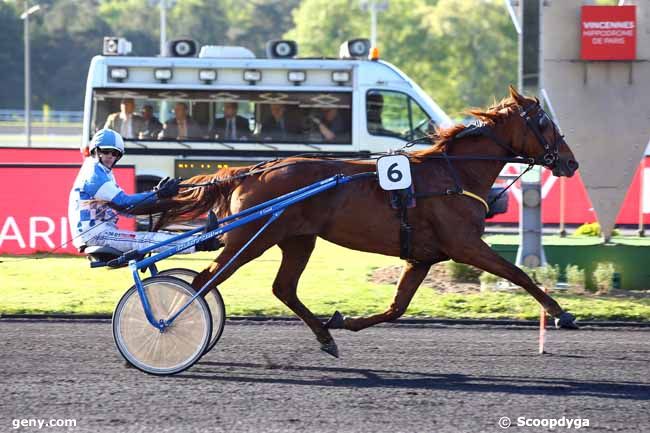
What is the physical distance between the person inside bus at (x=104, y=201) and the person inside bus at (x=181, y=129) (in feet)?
28.2

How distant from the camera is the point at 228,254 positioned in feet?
23.7

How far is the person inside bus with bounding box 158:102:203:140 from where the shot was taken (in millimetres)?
15773

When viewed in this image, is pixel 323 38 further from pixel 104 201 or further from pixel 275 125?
pixel 104 201

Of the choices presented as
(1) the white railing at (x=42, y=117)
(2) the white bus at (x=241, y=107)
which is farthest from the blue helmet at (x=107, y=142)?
(1) the white railing at (x=42, y=117)

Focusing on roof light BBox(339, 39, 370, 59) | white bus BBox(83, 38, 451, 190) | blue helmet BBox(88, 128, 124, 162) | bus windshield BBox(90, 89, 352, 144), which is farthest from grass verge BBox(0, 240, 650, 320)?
roof light BBox(339, 39, 370, 59)

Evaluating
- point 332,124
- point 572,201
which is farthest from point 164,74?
point 572,201

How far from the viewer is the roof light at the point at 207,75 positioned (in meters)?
15.7

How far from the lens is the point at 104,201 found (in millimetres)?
7090

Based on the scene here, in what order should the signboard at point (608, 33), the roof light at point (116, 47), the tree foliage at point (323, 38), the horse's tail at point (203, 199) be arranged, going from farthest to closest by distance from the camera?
the tree foliage at point (323, 38) → the roof light at point (116, 47) → the signboard at point (608, 33) → the horse's tail at point (203, 199)

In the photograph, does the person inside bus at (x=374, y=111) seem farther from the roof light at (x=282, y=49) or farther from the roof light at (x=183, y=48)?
the roof light at (x=183, y=48)

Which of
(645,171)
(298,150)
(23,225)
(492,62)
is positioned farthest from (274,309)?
(492,62)

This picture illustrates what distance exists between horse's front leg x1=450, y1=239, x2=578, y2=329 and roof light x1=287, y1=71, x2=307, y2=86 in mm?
8730

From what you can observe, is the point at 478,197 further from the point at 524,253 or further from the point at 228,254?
the point at 524,253

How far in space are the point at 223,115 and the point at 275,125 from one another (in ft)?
2.55
